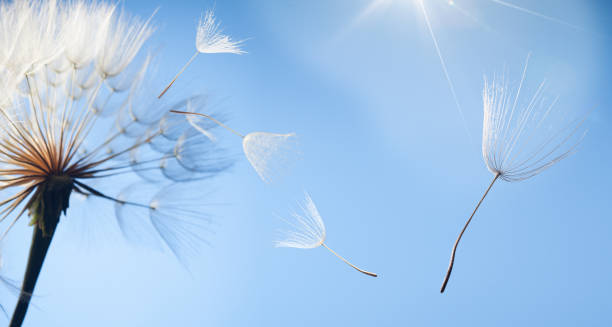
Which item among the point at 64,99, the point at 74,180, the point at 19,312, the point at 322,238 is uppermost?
the point at 322,238

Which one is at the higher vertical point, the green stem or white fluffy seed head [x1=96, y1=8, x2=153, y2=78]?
white fluffy seed head [x1=96, y1=8, x2=153, y2=78]

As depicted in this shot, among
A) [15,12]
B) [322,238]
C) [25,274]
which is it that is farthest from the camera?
[15,12]

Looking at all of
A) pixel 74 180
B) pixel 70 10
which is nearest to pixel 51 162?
pixel 74 180

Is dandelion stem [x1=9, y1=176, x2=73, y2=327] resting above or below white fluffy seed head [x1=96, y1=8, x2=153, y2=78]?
below

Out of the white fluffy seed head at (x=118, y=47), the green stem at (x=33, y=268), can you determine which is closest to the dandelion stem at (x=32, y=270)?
the green stem at (x=33, y=268)

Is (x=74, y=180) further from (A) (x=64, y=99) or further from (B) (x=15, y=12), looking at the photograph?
(B) (x=15, y=12)

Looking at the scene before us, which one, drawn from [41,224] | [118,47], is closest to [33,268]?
[41,224]

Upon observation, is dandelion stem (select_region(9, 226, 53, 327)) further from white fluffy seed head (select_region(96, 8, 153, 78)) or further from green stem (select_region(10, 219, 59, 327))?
white fluffy seed head (select_region(96, 8, 153, 78))

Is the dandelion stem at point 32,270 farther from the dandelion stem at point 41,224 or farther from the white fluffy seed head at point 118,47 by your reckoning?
the white fluffy seed head at point 118,47

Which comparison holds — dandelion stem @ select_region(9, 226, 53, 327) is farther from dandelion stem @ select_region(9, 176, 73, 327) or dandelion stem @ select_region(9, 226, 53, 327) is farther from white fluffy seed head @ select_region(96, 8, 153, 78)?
white fluffy seed head @ select_region(96, 8, 153, 78)

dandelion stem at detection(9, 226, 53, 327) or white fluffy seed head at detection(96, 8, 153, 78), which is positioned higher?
white fluffy seed head at detection(96, 8, 153, 78)

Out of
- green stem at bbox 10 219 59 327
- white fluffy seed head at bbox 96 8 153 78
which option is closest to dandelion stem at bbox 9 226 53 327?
green stem at bbox 10 219 59 327
